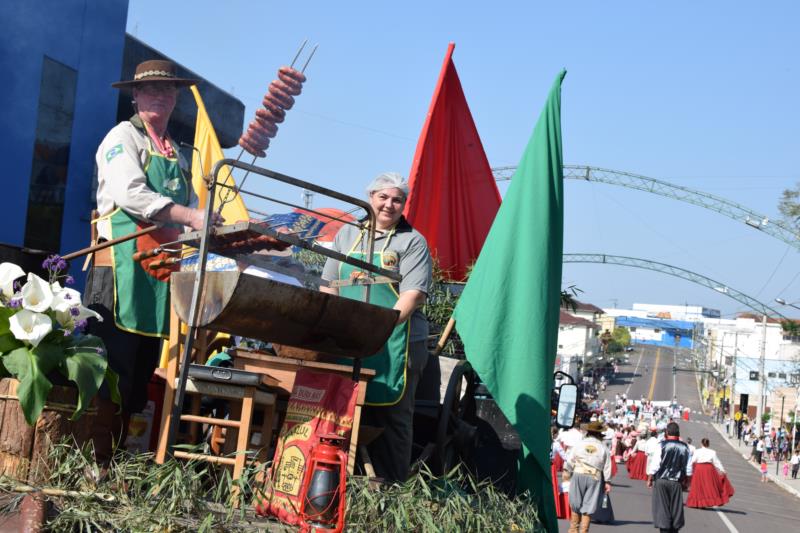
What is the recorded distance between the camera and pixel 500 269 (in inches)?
241

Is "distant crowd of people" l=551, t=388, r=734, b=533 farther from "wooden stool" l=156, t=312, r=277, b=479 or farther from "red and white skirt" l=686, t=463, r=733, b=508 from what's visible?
"wooden stool" l=156, t=312, r=277, b=479

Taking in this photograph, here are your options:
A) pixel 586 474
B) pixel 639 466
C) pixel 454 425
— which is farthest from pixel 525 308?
pixel 639 466

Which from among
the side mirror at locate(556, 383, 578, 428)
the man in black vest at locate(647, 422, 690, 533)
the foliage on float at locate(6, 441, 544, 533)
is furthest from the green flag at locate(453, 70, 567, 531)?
the man in black vest at locate(647, 422, 690, 533)

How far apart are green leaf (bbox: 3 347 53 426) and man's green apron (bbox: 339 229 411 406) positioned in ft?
5.26

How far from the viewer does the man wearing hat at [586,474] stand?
1434 cm

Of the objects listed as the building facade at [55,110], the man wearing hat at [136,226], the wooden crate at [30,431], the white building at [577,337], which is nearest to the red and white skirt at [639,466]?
the building facade at [55,110]

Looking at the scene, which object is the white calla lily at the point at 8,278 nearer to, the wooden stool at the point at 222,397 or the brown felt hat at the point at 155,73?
the wooden stool at the point at 222,397

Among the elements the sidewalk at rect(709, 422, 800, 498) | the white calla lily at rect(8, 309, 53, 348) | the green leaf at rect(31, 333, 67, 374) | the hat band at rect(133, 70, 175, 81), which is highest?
the hat band at rect(133, 70, 175, 81)

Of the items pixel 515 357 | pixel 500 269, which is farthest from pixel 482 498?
pixel 500 269

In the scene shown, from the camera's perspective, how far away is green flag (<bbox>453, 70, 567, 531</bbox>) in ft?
19.1

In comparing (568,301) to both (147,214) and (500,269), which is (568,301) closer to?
(500,269)

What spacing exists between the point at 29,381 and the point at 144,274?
100 cm

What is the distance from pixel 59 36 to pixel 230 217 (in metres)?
1.96

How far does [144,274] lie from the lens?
4.64 meters
